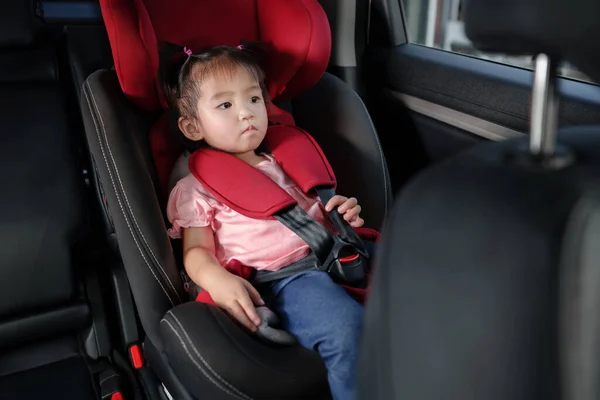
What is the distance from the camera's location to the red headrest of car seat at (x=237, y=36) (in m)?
1.42

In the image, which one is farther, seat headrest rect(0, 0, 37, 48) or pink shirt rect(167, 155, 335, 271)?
seat headrest rect(0, 0, 37, 48)

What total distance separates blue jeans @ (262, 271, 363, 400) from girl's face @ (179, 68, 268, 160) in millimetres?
345

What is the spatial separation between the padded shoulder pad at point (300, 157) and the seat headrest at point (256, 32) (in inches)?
4.7

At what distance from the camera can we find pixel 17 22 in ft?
5.17

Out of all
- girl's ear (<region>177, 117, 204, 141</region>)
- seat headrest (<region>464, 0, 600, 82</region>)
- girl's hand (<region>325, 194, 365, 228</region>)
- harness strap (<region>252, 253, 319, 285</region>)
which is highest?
seat headrest (<region>464, 0, 600, 82</region>)

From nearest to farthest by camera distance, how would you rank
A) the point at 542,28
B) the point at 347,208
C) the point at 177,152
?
the point at 542,28, the point at 347,208, the point at 177,152

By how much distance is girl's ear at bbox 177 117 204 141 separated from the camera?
1.47 metres

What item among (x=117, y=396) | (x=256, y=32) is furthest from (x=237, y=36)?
(x=117, y=396)

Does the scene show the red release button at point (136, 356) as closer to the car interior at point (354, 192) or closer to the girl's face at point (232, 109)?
the car interior at point (354, 192)

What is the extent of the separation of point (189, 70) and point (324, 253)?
53 centimetres

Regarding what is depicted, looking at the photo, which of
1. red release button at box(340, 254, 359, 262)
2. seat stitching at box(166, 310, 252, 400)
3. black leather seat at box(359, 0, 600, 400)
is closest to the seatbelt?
red release button at box(340, 254, 359, 262)

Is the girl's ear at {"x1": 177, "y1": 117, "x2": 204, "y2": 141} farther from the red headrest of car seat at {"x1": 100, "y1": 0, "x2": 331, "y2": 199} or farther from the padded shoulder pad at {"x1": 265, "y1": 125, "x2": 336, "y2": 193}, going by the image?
the padded shoulder pad at {"x1": 265, "y1": 125, "x2": 336, "y2": 193}

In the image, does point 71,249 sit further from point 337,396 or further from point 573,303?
point 573,303

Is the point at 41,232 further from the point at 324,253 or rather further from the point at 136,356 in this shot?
the point at 324,253
